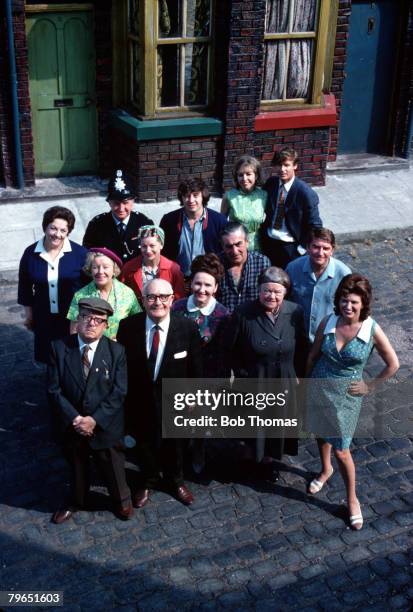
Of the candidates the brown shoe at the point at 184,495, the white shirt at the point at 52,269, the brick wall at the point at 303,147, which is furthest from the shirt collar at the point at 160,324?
the brick wall at the point at 303,147

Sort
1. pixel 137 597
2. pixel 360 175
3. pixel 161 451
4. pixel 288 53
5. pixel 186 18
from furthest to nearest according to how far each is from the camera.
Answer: pixel 360 175, pixel 288 53, pixel 186 18, pixel 161 451, pixel 137 597

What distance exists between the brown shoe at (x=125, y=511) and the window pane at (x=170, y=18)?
20.6 ft

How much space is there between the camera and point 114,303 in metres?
5.79

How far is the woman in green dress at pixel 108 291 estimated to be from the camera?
5.66m

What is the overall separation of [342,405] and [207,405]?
3.49ft

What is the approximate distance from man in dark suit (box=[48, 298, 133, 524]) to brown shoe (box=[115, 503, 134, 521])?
1.67 feet

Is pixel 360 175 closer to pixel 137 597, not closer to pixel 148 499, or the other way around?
pixel 148 499

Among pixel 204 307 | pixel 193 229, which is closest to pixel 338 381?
pixel 204 307

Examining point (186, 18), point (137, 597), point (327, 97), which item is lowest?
point (137, 597)

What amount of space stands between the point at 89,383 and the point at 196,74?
Result: 19.9 feet

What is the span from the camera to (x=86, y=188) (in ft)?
35.1

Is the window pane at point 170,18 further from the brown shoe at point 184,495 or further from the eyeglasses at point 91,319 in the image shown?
the brown shoe at point 184,495

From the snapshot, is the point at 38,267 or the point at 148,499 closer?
the point at 148,499

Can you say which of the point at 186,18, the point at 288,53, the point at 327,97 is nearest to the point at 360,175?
the point at 327,97
